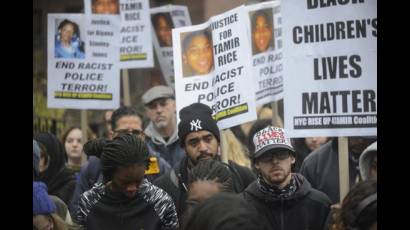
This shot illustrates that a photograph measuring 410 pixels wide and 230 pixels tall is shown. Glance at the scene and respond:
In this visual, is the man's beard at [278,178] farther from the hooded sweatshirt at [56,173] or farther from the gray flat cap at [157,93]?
the hooded sweatshirt at [56,173]

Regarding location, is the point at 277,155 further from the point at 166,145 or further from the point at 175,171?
the point at 166,145

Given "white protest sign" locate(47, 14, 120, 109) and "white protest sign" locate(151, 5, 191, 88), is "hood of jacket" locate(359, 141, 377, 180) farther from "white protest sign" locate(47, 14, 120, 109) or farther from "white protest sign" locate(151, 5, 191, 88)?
"white protest sign" locate(47, 14, 120, 109)

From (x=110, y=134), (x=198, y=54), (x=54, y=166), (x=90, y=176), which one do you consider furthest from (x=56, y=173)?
(x=198, y=54)

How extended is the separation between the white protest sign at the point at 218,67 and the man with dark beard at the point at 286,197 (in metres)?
0.38

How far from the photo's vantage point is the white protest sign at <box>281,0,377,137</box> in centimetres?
546

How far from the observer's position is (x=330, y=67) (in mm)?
5574

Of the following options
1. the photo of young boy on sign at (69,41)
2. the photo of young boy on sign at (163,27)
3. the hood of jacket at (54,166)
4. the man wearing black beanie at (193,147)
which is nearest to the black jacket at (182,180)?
the man wearing black beanie at (193,147)

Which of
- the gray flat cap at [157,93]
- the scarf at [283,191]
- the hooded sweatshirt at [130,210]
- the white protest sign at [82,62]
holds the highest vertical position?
the white protest sign at [82,62]

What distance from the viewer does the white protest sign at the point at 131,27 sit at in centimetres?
677

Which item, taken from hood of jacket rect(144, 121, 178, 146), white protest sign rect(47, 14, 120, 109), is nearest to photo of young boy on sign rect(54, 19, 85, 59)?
white protest sign rect(47, 14, 120, 109)

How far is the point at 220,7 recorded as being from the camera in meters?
6.17

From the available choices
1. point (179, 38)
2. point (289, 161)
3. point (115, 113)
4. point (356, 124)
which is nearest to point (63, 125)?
point (115, 113)
